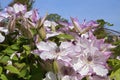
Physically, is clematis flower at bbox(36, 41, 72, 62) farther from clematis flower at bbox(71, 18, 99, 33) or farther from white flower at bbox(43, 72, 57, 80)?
clematis flower at bbox(71, 18, 99, 33)

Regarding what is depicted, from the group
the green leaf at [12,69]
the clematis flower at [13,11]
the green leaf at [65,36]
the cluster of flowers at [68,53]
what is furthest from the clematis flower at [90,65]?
the clematis flower at [13,11]

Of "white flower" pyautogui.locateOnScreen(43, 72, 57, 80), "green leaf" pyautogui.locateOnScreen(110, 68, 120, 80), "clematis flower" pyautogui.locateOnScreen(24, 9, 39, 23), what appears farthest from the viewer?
"clematis flower" pyautogui.locateOnScreen(24, 9, 39, 23)

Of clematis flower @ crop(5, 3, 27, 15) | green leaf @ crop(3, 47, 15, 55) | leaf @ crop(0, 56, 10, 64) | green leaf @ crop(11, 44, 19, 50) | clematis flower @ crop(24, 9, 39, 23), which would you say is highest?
clematis flower @ crop(5, 3, 27, 15)

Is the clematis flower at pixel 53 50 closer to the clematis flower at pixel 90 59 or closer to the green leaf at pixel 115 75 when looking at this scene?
the clematis flower at pixel 90 59

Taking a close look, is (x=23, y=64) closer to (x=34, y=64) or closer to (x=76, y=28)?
(x=34, y=64)

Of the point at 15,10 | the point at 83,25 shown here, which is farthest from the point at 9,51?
the point at 83,25

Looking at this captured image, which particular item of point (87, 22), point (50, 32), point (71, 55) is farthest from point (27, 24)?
point (87, 22)

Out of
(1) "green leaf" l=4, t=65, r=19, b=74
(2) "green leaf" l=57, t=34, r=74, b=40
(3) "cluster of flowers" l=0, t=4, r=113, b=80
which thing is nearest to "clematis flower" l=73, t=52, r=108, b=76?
(3) "cluster of flowers" l=0, t=4, r=113, b=80

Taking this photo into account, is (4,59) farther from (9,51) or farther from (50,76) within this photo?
(50,76)

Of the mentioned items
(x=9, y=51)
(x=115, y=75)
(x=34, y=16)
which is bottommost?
(x=115, y=75)
